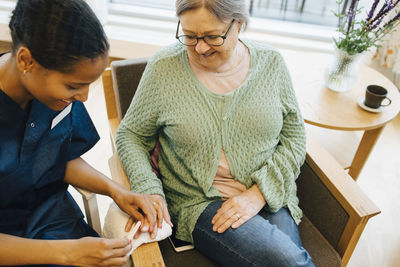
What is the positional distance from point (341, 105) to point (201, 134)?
94 centimetres

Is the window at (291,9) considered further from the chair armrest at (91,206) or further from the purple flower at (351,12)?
the chair armrest at (91,206)

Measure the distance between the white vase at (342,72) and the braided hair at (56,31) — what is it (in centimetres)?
134

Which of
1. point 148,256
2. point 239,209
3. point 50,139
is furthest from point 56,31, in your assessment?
point 239,209

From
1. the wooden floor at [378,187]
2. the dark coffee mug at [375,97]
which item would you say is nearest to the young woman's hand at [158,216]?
the wooden floor at [378,187]

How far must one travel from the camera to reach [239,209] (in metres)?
1.15

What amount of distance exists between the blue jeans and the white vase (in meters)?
0.95

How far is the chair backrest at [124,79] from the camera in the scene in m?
1.40

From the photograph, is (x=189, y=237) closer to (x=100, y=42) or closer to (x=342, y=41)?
(x=100, y=42)

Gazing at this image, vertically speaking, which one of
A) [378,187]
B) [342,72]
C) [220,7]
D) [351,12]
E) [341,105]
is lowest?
[378,187]

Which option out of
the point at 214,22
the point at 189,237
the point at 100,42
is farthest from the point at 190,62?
the point at 189,237

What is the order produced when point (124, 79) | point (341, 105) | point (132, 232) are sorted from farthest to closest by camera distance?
point (341, 105) < point (124, 79) < point (132, 232)

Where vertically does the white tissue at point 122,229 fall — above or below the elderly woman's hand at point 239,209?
above

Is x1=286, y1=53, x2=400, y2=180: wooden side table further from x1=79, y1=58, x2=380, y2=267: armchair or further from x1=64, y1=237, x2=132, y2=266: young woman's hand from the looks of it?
x1=64, y1=237, x2=132, y2=266: young woman's hand

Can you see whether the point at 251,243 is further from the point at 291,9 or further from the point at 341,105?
the point at 291,9
